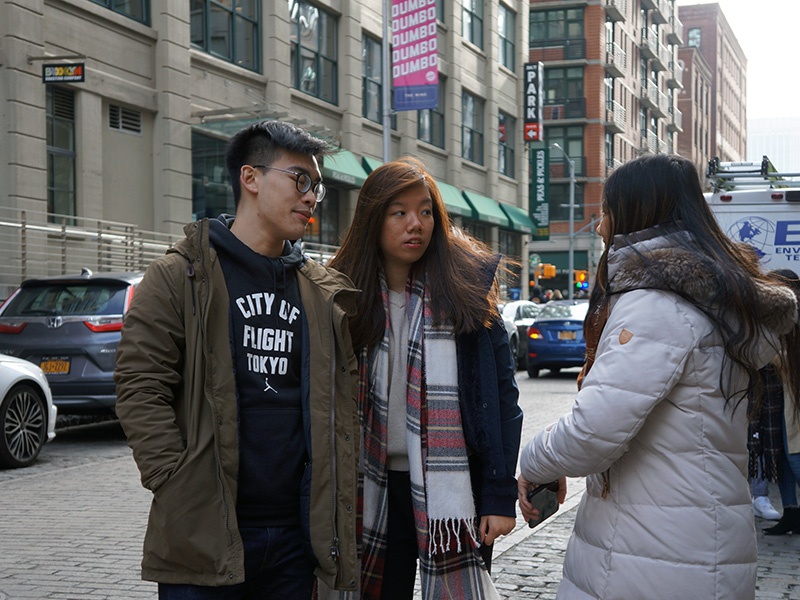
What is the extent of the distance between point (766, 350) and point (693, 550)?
57cm

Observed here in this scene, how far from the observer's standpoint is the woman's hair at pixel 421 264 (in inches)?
122

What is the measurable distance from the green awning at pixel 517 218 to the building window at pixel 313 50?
13.3 metres

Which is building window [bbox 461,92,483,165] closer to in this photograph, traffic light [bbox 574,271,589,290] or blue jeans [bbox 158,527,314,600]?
traffic light [bbox 574,271,589,290]

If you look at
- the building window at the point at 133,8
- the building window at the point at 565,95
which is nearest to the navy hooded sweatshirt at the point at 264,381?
the building window at the point at 133,8

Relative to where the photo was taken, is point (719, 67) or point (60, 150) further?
point (719, 67)

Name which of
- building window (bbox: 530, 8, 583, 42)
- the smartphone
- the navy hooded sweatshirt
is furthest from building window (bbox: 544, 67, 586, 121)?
the navy hooded sweatshirt

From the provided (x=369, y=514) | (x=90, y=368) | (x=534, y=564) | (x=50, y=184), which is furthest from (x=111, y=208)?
(x=369, y=514)

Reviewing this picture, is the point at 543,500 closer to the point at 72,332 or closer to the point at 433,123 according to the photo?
the point at 72,332

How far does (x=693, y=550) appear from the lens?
2398mm

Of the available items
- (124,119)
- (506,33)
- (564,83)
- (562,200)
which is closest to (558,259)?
(562,200)

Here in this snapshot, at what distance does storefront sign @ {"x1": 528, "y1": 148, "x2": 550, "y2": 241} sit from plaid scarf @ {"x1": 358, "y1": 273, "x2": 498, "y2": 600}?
4344 cm

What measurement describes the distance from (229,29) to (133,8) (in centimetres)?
319

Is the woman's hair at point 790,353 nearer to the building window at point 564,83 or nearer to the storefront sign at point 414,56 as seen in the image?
the storefront sign at point 414,56

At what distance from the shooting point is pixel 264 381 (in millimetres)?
2588
